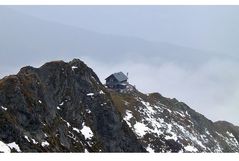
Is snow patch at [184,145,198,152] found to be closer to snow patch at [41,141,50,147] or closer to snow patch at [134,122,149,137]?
snow patch at [134,122,149,137]

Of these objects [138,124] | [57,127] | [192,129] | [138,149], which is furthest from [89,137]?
[192,129]

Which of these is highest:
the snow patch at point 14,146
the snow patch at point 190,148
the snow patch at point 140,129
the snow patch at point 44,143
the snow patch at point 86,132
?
the snow patch at point 140,129

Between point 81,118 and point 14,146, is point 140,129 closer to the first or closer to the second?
point 81,118

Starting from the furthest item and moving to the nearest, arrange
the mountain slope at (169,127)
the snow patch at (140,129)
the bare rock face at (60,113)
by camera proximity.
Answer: the mountain slope at (169,127) → the snow patch at (140,129) → the bare rock face at (60,113)

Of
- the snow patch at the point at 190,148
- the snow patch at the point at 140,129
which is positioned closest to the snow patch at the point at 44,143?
the snow patch at the point at 140,129

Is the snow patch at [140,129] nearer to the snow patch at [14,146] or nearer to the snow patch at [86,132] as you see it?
the snow patch at [86,132]

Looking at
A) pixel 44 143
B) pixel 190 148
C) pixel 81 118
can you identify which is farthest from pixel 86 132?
pixel 190 148

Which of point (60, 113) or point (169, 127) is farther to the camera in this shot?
point (169, 127)
